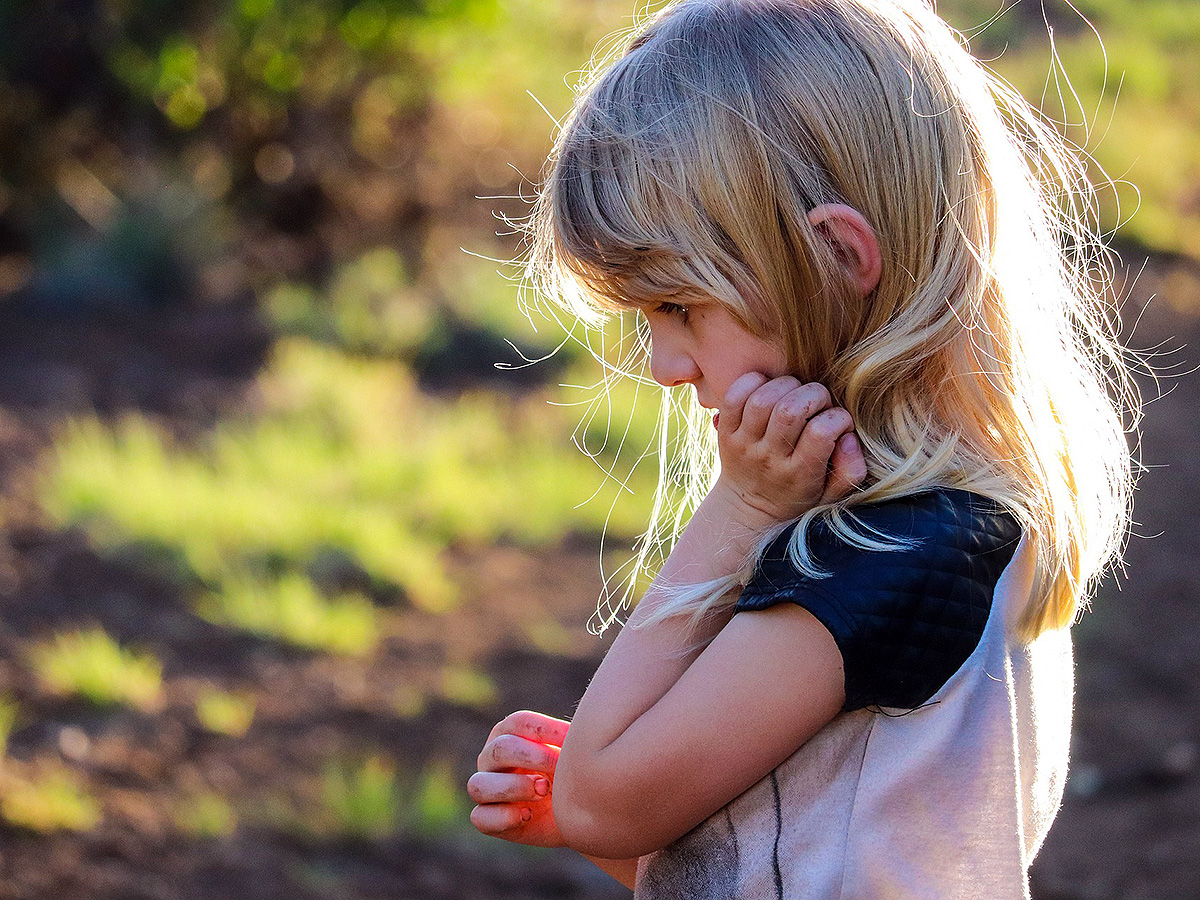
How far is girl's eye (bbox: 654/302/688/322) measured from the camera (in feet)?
4.23

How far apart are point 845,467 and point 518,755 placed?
0.52m

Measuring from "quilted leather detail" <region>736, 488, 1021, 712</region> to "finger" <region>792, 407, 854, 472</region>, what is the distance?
0.06 m

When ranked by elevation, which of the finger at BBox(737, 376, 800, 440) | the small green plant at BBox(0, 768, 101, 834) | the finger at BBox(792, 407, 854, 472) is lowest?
the finger at BBox(792, 407, 854, 472)

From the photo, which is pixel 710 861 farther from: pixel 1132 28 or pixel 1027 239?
pixel 1132 28

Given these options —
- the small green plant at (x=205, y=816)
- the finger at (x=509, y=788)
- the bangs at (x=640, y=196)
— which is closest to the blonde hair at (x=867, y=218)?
the bangs at (x=640, y=196)

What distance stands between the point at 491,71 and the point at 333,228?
1600mm

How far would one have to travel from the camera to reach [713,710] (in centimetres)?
116

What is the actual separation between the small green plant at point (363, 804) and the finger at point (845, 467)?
89.3 inches

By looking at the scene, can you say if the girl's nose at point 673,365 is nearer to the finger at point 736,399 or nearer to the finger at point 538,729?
the finger at point 736,399

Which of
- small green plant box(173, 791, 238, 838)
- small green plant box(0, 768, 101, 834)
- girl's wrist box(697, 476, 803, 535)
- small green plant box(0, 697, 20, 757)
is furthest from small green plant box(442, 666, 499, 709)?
girl's wrist box(697, 476, 803, 535)

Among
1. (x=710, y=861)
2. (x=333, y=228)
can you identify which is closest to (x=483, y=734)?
(x=710, y=861)

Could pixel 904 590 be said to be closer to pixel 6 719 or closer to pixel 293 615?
pixel 6 719

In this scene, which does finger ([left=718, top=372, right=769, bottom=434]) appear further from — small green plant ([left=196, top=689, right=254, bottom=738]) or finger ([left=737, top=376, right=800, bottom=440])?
small green plant ([left=196, top=689, right=254, bottom=738])

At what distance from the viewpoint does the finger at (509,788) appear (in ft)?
4.66
